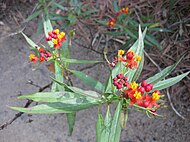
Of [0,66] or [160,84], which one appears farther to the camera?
[0,66]

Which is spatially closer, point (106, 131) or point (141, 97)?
point (141, 97)

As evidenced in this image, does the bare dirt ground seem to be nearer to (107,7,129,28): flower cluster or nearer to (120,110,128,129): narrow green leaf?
(107,7,129,28): flower cluster

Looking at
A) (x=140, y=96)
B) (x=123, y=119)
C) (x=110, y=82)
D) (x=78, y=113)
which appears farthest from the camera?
(x=78, y=113)

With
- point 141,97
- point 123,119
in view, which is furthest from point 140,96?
point 123,119

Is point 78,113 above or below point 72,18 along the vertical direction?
below

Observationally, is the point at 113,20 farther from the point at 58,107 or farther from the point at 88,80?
the point at 58,107

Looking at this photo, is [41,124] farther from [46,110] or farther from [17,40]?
[46,110]

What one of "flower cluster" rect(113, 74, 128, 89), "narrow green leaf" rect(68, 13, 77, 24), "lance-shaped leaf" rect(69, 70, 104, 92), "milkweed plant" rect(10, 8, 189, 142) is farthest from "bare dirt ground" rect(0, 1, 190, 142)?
"flower cluster" rect(113, 74, 128, 89)

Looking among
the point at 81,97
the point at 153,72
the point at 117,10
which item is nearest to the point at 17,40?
the point at 117,10
